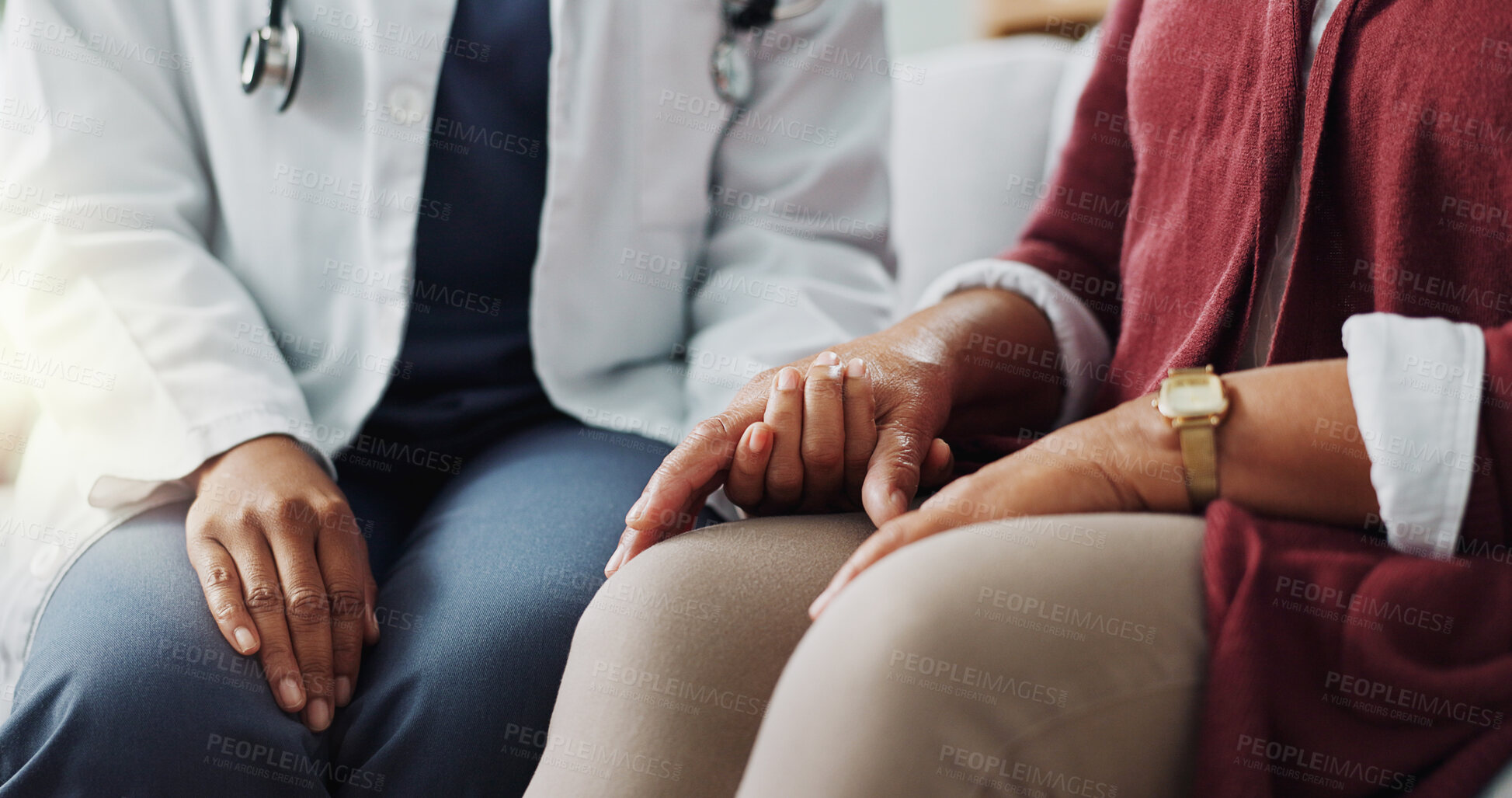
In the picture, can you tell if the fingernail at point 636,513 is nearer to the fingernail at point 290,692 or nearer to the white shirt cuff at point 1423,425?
the fingernail at point 290,692

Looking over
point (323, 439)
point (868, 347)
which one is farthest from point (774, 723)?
point (323, 439)

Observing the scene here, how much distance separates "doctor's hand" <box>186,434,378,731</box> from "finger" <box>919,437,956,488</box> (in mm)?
372

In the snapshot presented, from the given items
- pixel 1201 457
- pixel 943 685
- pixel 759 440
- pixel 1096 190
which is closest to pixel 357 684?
pixel 759 440

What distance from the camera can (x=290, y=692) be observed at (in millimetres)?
593

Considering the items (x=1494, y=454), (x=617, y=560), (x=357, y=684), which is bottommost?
(x=357, y=684)

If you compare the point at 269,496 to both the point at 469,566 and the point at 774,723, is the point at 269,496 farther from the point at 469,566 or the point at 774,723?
the point at 774,723

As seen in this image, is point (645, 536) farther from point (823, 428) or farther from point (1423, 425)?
point (1423, 425)

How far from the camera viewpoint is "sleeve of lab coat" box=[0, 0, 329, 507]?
0.71m

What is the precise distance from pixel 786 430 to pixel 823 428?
22 millimetres

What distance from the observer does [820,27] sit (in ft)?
3.16

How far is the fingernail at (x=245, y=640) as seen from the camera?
0.59 meters

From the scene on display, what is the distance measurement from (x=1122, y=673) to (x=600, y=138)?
25.0 inches

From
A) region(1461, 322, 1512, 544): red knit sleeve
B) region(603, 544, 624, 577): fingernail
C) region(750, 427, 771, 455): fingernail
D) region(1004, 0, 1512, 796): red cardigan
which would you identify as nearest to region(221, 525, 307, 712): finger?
region(603, 544, 624, 577): fingernail

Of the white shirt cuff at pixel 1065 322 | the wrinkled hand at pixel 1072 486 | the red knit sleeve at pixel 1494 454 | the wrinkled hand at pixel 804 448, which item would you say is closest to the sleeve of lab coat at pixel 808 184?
Result: the white shirt cuff at pixel 1065 322
